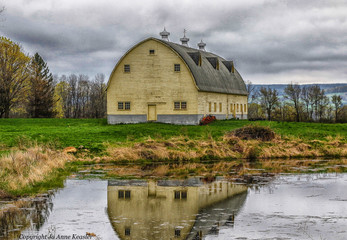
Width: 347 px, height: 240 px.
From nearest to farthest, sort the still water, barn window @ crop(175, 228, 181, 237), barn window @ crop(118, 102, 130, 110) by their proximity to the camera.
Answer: barn window @ crop(175, 228, 181, 237) → the still water → barn window @ crop(118, 102, 130, 110)

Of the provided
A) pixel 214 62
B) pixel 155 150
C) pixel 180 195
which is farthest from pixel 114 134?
pixel 214 62

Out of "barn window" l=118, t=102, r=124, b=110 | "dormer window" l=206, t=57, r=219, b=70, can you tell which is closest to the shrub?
"barn window" l=118, t=102, r=124, b=110

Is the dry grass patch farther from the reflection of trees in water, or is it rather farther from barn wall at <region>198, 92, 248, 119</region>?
barn wall at <region>198, 92, 248, 119</region>

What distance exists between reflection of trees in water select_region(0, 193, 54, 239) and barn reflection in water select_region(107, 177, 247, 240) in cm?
187

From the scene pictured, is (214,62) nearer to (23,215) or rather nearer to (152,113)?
(152,113)

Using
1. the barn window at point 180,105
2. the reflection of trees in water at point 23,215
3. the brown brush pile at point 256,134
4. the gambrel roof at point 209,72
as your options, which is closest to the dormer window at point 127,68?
the gambrel roof at point 209,72

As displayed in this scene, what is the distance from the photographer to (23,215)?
44.7ft

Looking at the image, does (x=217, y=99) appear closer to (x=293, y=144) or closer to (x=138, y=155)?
(x=293, y=144)

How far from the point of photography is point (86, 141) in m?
31.0

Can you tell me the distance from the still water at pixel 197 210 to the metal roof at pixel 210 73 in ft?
96.9

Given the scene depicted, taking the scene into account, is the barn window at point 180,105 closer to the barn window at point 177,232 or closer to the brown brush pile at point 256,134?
the brown brush pile at point 256,134

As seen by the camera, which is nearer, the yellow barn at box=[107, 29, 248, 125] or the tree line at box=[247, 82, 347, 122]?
the yellow barn at box=[107, 29, 248, 125]

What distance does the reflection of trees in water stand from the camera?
1202cm

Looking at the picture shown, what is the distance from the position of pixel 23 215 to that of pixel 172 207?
4.29 meters
